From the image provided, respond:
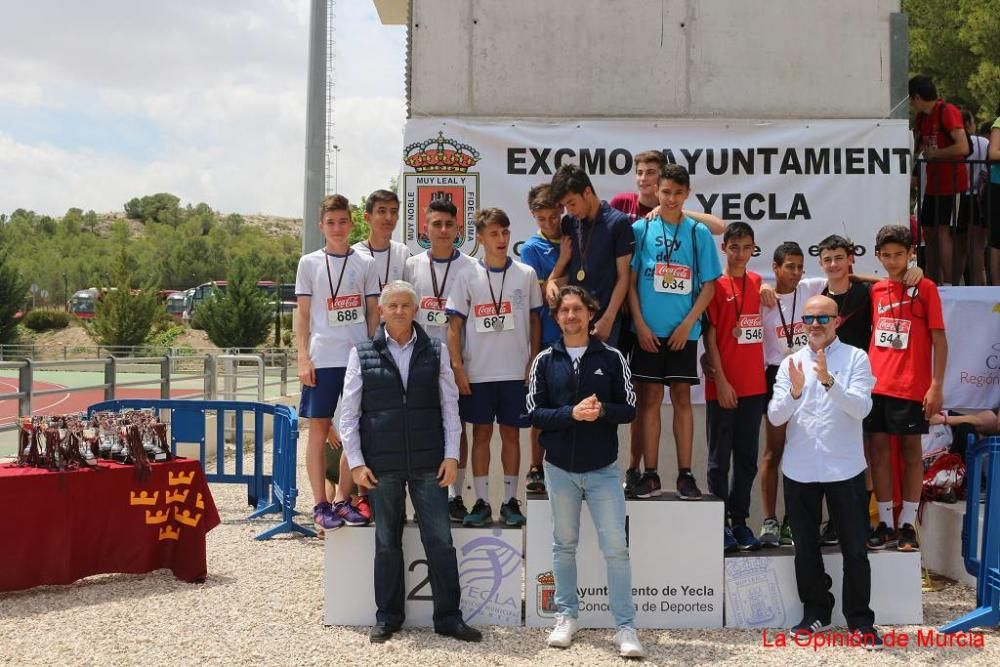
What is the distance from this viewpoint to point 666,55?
707cm

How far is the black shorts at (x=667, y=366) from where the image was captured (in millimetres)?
4785

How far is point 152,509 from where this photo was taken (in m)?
5.54

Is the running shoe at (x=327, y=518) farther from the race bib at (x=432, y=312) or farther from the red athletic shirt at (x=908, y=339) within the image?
the red athletic shirt at (x=908, y=339)

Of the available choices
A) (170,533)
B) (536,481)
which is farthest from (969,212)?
(170,533)

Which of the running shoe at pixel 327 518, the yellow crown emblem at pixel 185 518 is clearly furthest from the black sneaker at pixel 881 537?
the yellow crown emblem at pixel 185 518

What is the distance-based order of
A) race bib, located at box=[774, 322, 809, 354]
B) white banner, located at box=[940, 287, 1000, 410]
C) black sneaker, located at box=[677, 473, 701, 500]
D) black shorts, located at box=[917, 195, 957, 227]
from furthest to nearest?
black shorts, located at box=[917, 195, 957, 227], white banner, located at box=[940, 287, 1000, 410], race bib, located at box=[774, 322, 809, 354], black sneaker, located at box=[677, 473, 701, 500]

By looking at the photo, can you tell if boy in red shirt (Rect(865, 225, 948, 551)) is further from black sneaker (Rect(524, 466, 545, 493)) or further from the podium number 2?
the podium number 2

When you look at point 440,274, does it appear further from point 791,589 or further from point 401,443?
point 791,589

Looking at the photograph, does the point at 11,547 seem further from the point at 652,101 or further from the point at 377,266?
the point at 652,101

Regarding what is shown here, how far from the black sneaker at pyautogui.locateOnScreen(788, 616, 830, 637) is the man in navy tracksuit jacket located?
892 mm

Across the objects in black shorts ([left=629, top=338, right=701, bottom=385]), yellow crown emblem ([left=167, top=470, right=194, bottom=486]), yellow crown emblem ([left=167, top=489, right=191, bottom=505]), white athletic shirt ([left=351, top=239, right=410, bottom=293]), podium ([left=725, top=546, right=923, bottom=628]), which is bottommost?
podium ([left=725, top=546, right=923, bottom=628])

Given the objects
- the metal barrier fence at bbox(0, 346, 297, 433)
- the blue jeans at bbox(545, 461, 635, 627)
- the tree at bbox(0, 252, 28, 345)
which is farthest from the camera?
the tree at bbox(0, 252, 28, 345)

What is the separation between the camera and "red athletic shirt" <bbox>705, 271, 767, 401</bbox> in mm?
4949

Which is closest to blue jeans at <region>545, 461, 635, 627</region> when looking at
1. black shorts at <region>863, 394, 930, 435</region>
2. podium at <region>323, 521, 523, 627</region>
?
podium at <region>323, 521, 523, 627</region>
